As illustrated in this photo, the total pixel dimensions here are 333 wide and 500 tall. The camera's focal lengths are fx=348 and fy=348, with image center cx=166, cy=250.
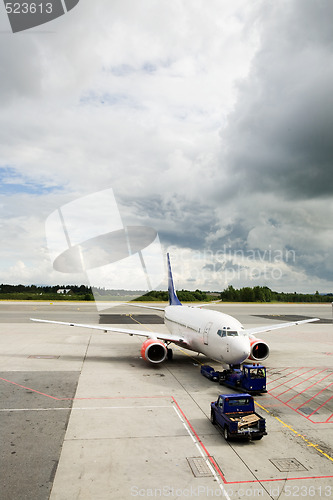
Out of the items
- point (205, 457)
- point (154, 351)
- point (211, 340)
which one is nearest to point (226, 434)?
point (205, 457)

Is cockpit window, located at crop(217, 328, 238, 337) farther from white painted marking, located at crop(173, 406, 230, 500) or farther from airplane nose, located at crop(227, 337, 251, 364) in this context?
white painted marking, located at crop(173, 406, 230, 500)

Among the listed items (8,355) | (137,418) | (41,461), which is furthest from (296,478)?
(8,355)

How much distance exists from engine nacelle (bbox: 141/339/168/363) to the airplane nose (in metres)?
6.41

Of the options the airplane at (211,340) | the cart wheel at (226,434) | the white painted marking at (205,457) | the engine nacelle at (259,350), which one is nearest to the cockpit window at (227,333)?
the airplane at (211,340)

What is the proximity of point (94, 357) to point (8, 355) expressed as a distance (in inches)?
310

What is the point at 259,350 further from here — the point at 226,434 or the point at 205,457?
the point at 205,457

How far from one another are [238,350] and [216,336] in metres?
2.07

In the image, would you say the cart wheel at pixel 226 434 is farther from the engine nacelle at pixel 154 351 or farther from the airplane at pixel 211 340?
the engine nacelle at pixel 154 351

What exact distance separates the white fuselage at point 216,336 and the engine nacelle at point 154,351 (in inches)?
94.9

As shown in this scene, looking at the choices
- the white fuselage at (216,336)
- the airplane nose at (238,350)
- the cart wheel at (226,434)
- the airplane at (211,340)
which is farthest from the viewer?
the airplane at (211,340)

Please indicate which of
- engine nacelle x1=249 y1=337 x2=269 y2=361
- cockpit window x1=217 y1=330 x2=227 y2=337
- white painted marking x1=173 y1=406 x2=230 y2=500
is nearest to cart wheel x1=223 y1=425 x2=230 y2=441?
white painted marking x1=173 y1=406 x2=230 y2=500

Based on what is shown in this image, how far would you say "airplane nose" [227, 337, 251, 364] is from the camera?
22234 millimetres

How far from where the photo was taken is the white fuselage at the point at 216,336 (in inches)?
885

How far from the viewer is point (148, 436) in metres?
15.1
